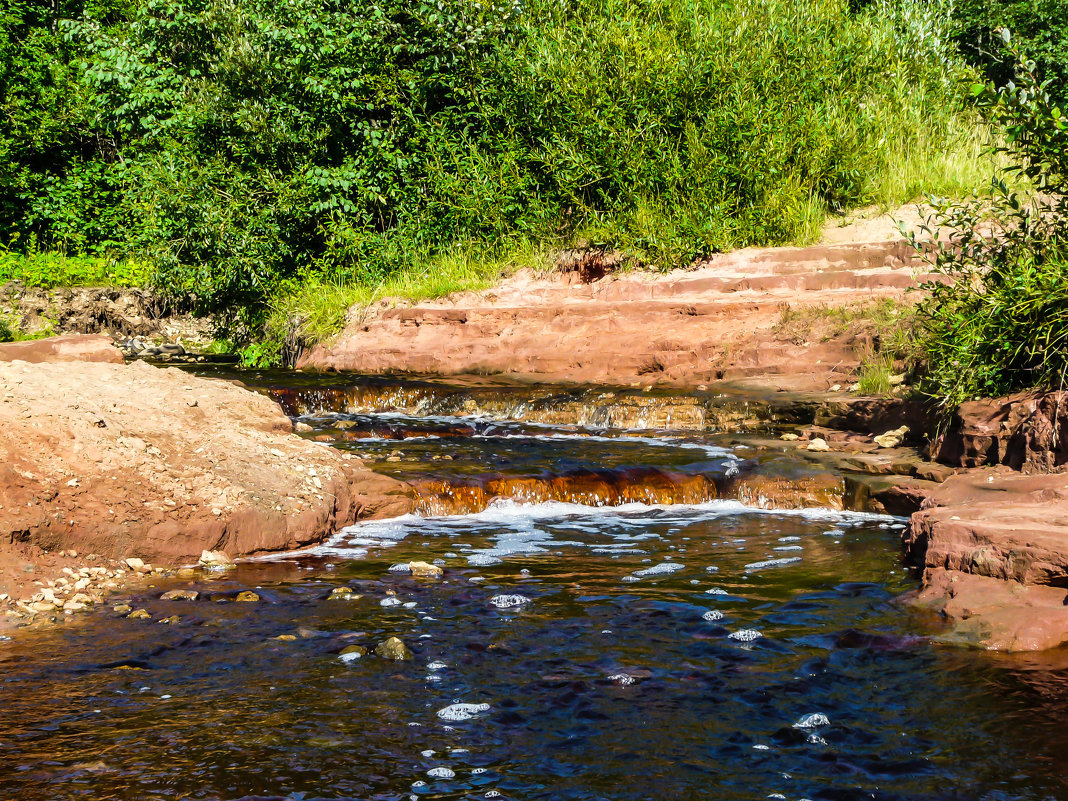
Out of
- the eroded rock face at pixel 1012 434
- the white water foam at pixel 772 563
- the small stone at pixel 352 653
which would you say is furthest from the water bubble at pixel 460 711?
the eroded rock face at pixel 1012 434

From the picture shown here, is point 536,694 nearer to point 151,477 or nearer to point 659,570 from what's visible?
point 659,570

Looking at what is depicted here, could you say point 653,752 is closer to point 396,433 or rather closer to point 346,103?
point 396,433

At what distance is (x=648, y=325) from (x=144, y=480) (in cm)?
873

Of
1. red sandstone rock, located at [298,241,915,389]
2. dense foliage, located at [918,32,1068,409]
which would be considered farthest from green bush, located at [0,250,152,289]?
dense foliage, located at [918,32,1068,409]

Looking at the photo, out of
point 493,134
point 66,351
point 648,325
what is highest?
point 493,134

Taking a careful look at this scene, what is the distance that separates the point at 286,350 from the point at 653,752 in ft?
48.3

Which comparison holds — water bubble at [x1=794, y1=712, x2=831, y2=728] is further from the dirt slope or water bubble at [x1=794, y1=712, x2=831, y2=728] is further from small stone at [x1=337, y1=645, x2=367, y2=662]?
the dirt slope

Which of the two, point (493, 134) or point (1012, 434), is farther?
point (493, 134)

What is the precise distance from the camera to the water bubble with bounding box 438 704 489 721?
3.93 meters

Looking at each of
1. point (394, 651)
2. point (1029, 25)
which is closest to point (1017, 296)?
point (394, 651)

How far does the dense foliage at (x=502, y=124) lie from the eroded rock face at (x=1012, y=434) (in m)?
7.46

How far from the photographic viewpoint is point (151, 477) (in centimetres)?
640

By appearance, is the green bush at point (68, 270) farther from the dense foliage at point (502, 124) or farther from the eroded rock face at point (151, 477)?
the eroded rock face at point (151, 477)

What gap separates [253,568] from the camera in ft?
20.2
